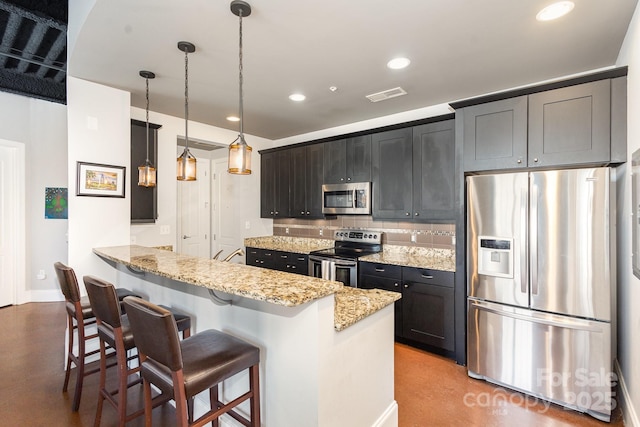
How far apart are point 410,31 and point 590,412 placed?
2901 mm

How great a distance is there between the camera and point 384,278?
132 inches

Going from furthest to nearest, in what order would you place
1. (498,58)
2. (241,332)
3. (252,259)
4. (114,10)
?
(252,259), (498,58), (114,10), (241,332)

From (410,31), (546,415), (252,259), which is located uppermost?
(410,31)

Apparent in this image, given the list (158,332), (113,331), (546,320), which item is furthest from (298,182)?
(158,332)

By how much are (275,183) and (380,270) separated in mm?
2373

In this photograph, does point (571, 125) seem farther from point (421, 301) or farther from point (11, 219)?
point (11, 219)

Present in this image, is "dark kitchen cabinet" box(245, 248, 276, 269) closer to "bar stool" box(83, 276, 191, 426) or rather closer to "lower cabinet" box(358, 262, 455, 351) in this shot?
"lower cabinet" box(358, 262, 455, 351)

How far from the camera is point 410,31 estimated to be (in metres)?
2.06

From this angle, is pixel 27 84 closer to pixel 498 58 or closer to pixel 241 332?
pixel 241 332

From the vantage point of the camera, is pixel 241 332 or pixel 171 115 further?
pixel 171 115

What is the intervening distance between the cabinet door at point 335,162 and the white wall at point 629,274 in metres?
2.66

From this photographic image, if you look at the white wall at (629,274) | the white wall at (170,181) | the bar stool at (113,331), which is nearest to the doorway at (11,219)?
the white wall at (170,181)

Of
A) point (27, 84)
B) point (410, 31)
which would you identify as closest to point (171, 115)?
point (27, 84)

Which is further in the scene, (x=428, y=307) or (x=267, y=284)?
(x=428, y=307)
